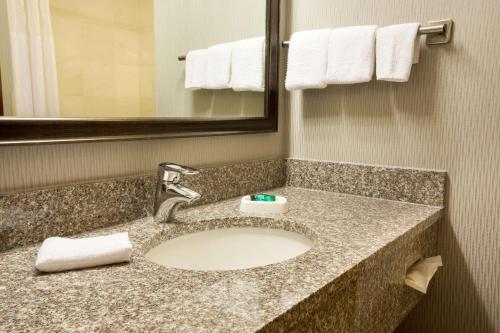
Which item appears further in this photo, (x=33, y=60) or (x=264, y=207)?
(x=264, y=207)

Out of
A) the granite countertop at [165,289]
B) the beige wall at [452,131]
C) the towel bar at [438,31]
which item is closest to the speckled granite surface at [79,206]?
the granite countertop at [165,289]

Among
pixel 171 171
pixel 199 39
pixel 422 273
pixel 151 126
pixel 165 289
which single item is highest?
pixel 199 39

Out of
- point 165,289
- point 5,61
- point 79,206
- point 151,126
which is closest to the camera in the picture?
point 165,289

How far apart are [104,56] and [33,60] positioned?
5.8 inches

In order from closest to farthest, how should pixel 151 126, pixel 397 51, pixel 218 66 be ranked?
1. pixel 151 126
2. pixel 397 51
3. pixel 218 66

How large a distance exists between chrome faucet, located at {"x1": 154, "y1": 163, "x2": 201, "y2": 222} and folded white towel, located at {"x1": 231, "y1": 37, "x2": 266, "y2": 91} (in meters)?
0.47

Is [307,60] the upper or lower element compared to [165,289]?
upper

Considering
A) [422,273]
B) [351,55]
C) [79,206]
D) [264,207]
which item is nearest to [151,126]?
[79,206]

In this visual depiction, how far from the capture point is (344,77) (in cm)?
122

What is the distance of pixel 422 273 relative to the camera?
107 cm

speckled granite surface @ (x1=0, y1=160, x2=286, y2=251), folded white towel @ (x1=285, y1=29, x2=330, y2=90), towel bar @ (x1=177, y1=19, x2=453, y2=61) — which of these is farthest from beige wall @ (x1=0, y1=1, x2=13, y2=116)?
folded white towel @ (x1=285, y1=29, x2=330, y2=90)

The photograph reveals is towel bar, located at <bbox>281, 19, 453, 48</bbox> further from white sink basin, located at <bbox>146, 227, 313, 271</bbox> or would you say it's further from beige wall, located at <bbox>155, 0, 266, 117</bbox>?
white sink basin, located at <bbox>146, 227, 313, 271</bbox>

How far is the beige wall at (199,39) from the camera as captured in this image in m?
1.06

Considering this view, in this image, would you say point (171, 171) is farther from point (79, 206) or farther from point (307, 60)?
point (307, 60)
